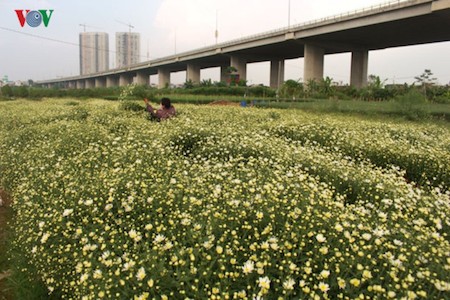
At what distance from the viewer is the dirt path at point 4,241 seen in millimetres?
3054

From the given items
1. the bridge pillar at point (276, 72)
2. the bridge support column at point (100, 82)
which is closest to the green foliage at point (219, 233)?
the bridge pillar at point (276, 72)

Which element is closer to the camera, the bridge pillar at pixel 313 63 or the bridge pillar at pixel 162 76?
the bridge pillar at pixel 313 63

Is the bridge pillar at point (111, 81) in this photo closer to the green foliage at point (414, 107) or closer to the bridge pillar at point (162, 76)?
the bridge pillar at point (162, 76)

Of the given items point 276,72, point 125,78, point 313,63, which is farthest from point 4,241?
point 125,78

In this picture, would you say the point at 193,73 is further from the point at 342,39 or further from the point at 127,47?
the point at 342,39

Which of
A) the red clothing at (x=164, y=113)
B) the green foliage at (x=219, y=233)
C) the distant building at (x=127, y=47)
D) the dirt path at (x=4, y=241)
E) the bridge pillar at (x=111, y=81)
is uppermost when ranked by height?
the distant building at (x=127, y=47)

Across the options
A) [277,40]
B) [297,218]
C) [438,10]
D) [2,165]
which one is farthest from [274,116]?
[277,40]

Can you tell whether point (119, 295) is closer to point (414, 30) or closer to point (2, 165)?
point (2, 165)

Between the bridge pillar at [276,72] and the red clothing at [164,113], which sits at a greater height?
the bridge pillar at [276,72]

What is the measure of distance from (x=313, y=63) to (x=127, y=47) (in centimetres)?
5724

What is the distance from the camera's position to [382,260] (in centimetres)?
214

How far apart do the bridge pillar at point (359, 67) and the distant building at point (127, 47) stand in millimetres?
54798

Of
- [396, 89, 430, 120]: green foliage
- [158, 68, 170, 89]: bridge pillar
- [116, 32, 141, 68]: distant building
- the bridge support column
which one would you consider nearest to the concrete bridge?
[158, 68, 170, 89]: bridge pillar

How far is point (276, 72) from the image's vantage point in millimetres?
53406
